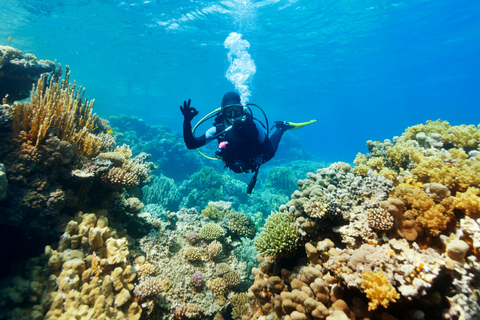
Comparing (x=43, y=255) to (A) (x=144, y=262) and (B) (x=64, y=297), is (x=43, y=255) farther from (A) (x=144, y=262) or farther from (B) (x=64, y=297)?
Result: (A) (x=144, y=262)

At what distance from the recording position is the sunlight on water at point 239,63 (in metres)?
24.2

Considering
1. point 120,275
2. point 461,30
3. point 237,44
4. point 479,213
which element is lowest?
point 120,275

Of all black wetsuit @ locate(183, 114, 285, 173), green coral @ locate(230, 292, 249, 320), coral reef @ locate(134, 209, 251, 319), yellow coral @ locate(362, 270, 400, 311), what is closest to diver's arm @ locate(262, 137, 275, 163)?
black wetsuit @ locate(183, 114, 285, 173)

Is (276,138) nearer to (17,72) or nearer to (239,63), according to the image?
(17,72)

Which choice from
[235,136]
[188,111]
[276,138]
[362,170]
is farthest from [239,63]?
[362,170]

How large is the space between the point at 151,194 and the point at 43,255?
23.8 feet

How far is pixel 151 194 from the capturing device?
33.6 ft

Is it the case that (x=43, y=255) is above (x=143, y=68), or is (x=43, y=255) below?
below

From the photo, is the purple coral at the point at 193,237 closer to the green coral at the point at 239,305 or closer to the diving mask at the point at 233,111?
the green coral at the point at 239,305

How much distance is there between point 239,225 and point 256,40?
24.6 meters

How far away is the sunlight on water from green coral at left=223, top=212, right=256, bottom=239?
2323cm

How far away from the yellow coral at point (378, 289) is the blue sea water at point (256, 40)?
71.0 ft

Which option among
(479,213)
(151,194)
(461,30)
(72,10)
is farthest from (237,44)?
(479,213)

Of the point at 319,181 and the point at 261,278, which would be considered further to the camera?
the point at 319,181
